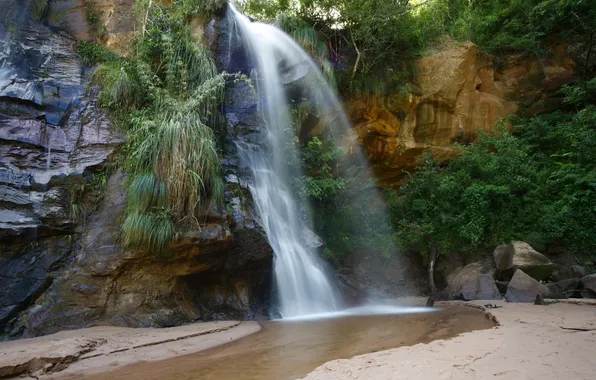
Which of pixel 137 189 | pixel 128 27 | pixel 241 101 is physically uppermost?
pixel 128 27

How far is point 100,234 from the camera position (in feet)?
22.6

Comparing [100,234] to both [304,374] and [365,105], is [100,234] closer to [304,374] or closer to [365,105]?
[304,374]

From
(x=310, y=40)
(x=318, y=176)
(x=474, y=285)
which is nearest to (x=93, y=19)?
(x=310, y=40)

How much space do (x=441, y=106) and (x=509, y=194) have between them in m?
3.66

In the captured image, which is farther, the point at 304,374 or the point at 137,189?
the point at 137,189

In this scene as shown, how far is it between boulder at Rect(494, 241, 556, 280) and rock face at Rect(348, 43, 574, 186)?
14.0 ft

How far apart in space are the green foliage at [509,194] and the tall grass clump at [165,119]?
23.4ft

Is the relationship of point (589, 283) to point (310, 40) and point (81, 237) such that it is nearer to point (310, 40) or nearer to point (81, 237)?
point (310, 40)

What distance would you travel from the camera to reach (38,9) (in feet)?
30.7

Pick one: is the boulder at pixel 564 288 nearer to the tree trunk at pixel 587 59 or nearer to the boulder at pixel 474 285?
the boulder at pixel 474 285

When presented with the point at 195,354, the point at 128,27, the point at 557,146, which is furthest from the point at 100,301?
the point at 557,146

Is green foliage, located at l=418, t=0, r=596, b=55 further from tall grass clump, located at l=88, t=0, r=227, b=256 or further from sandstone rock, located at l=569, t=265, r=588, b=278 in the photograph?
tall grass clump, located at l=88, t=0, r=227, b=256

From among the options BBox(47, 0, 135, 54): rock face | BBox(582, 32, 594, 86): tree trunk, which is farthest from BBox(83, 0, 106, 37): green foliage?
BBox(582, 32, 594, 86): tree trunk

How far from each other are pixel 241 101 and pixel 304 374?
7630mm
